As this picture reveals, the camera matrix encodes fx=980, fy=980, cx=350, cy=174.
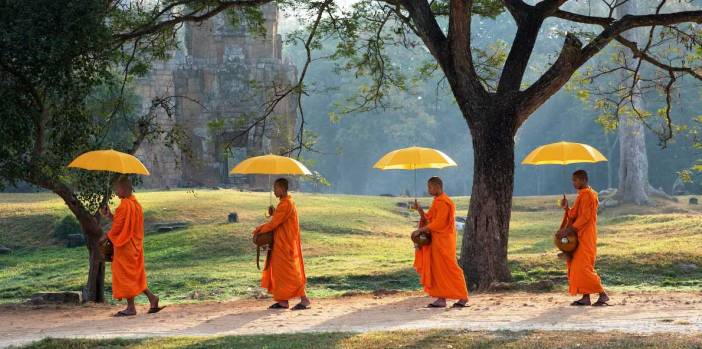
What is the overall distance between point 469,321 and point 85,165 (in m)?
5.15

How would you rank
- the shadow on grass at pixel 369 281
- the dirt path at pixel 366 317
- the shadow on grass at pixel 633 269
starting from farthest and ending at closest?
the shadow on grass at pixel 369 281
the shadow on grass at pixel 633 269
the dirt path at pixel 366 317

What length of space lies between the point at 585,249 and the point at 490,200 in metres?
2.89

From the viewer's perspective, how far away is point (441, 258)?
40.4ft

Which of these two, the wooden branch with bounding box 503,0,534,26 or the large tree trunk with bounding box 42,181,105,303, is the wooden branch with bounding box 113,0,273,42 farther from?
the wooden branch with bounding box 503,0,534,26

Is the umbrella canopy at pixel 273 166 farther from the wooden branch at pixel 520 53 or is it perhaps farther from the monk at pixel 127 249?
the wooden branch at pixel 520 53

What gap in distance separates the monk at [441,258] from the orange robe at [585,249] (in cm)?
137

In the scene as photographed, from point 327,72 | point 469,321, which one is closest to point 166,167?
point 327,72

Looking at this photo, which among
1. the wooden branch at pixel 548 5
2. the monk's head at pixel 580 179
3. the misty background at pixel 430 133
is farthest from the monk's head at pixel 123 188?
A: the misty background at pixel 430 133

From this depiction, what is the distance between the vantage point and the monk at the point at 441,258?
481 inches

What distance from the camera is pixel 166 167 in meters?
42.2

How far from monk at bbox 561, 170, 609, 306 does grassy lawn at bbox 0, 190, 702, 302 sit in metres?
2.59

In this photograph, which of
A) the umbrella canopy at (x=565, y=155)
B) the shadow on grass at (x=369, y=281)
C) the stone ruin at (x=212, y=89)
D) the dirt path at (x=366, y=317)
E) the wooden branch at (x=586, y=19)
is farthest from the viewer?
the stone ruin at (x=212, y=89)

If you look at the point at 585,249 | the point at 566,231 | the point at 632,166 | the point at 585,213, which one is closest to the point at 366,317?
the point at 566,231

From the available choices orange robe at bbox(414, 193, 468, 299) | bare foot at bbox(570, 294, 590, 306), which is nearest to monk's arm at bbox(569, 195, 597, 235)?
bare foot at bbox(570, 294, 590, 306)
